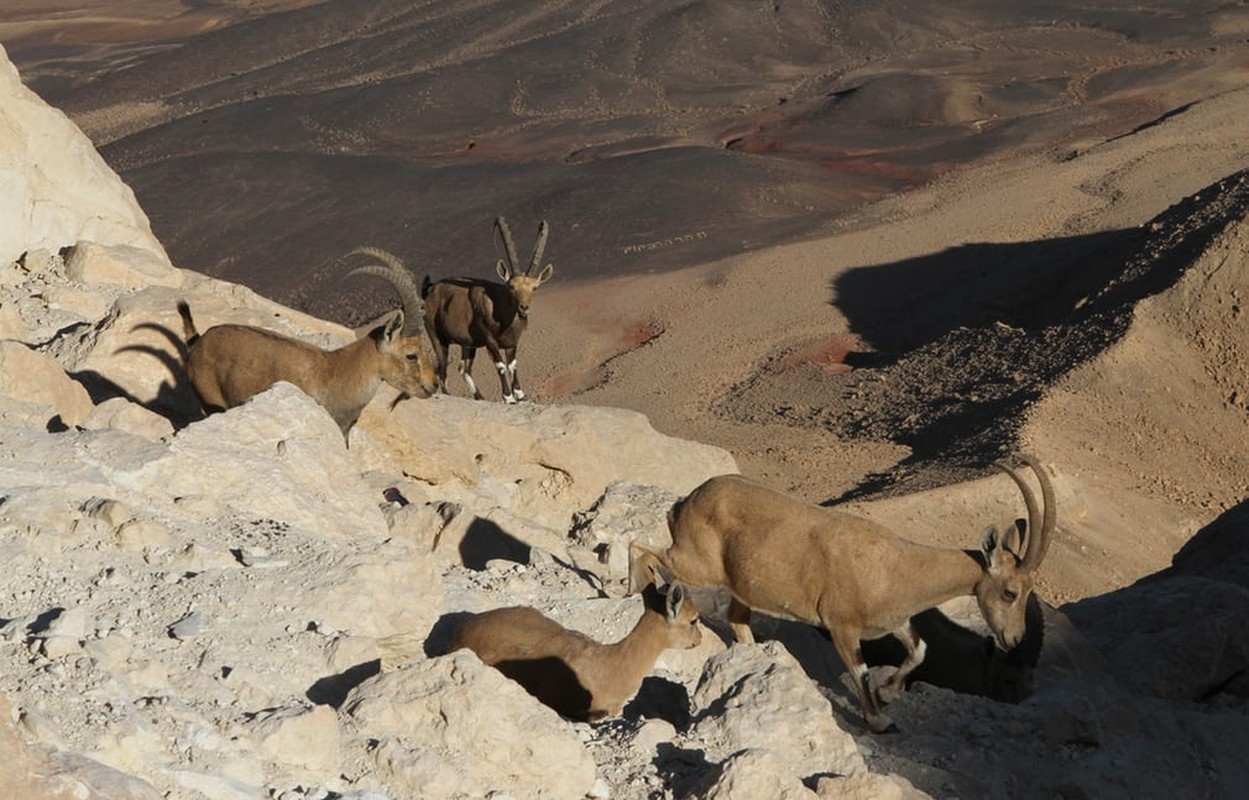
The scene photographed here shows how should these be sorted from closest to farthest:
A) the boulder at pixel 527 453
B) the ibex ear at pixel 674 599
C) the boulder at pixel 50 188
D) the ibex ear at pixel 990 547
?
the ibex ear at pixel 674 599 < the ibex ear at pixel 990 547 < the boulder at pixel 527 453 < the boulder at pixel 50 188

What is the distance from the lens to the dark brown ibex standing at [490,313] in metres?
21.6

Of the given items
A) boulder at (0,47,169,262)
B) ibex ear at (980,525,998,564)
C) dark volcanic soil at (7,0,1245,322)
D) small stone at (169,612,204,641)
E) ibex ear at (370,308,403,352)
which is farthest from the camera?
dark volcanic soil at (7,0,1245,322)

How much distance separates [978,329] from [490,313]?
986 centimetres

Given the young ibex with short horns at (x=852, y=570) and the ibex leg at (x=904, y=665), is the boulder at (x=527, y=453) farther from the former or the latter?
the ibex leg at (x=904, y=665)

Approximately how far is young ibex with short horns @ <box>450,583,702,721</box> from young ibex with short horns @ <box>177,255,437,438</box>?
12.4 feet

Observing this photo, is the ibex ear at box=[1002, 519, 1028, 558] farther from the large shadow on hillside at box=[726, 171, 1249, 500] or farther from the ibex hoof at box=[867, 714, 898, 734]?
the large shadow on hillside at box=[726, 171, 1249, 500]

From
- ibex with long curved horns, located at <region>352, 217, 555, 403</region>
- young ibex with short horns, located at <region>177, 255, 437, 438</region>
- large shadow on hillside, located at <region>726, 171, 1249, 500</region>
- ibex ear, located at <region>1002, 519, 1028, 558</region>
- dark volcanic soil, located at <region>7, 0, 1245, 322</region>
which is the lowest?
dark volcanic soil, located at <region>7, 0, 1245, 322</region>

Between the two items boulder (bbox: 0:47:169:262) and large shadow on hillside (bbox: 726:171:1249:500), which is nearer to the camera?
boulder (bbox: 0:47:169:262)

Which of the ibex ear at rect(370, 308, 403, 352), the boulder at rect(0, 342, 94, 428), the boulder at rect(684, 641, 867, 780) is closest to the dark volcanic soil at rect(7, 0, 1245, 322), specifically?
the ibex ear at rect(370, 308, 403, 352)

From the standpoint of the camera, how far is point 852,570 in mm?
11078

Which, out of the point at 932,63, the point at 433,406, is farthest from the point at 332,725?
the point at 932,63

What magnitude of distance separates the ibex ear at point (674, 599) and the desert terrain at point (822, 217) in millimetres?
1304

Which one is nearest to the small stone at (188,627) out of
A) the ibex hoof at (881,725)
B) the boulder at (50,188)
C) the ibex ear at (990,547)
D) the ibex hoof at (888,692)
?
the ibex hoof at (881,725)

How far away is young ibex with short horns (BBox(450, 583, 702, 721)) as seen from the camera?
9477 mm
